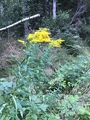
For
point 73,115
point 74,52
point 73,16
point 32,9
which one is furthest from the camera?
point 73,16

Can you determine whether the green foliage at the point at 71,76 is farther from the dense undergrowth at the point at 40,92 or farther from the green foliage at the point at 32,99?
the green foliage at the point at 32,99

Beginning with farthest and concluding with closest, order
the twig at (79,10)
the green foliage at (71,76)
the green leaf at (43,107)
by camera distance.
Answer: the twig at (79,10), the green foliage at (71,76), the green leaf at (43,107)

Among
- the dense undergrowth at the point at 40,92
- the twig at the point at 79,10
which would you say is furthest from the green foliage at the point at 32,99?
the twig at the point at 79,10

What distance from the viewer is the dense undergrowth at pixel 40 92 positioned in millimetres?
2096

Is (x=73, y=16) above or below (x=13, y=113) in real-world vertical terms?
above

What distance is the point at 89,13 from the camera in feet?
25.5

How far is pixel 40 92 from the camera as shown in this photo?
266 centimetres

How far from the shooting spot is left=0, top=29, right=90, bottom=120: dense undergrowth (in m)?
2.10

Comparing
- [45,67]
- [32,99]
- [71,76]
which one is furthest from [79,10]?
[32,99]

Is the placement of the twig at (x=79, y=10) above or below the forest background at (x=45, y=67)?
above

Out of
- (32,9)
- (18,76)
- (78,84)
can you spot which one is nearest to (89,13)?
(32,9)

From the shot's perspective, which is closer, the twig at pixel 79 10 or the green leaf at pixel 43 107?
the green leaf at pixel 43 107

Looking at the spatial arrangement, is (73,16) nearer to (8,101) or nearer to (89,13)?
(89,13)

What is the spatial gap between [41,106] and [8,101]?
37cm
